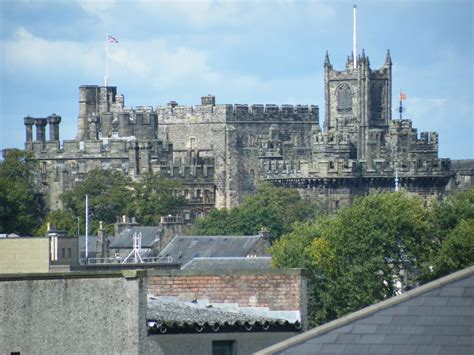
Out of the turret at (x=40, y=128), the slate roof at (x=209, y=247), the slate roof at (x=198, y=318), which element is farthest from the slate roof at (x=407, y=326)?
the turret at (x=40, y=128)

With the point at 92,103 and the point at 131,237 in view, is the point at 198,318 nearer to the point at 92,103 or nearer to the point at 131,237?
the point at 131,237

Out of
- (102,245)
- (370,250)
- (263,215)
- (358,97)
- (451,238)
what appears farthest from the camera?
(358,97)

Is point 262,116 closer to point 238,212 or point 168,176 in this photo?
point 168,176

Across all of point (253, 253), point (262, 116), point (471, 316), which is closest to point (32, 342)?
point (471, 316)

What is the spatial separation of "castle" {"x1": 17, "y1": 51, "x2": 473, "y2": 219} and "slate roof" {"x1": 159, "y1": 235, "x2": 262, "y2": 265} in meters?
31.1

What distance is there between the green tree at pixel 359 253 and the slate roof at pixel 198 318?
139 ft

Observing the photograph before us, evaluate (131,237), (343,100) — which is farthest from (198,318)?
(343,100)

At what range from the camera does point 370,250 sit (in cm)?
9125

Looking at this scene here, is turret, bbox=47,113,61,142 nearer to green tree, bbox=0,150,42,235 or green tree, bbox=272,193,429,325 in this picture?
green tree, bbox=0,150,42,235

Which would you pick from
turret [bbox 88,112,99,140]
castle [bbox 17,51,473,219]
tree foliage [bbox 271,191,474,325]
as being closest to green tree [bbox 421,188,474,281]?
tree foliage [bbox 271,191,474,325]

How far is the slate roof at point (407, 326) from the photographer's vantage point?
28.2 m

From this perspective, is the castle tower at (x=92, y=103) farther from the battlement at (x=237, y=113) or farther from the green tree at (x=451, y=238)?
the green tree at (x=451, y=238)

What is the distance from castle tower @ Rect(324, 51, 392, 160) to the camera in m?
164

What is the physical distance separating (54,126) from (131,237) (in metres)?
43.3
